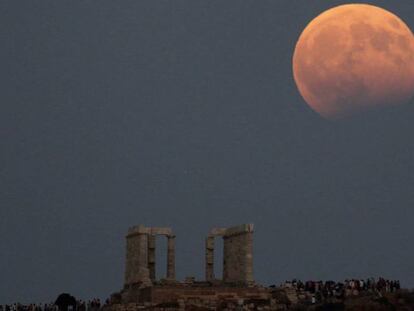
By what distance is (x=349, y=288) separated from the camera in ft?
249

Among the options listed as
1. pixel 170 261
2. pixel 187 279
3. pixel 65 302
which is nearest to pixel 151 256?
pixel 170 261

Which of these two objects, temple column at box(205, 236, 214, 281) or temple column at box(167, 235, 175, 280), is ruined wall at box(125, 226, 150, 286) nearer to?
temple column at box(167, 235, 175, 280)

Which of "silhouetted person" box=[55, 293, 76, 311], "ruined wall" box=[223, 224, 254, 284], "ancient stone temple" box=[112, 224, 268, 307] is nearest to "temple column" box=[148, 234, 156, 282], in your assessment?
"ancient stone temple" box=[112, 224, 268, 307]

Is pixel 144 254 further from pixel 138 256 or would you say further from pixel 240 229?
pixel 240 229

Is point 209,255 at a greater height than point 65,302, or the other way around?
point 209,255

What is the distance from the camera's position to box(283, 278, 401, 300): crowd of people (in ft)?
245

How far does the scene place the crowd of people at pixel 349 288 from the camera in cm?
7475

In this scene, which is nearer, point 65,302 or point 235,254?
point 235,254

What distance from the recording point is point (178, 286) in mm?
81438

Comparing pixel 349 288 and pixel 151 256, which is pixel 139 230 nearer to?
pixel 151 256

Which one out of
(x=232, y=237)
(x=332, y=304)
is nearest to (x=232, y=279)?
(x=232, y=237)

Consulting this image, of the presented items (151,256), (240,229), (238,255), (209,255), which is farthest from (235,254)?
(151,256)

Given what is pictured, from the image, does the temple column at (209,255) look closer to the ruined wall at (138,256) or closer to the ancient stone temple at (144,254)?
the ancient stone temple at (144,254)

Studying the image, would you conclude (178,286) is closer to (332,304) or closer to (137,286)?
(137,286)
